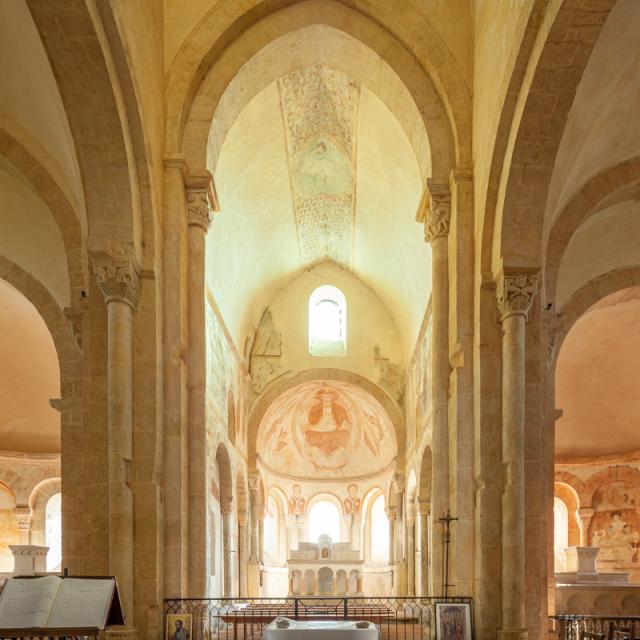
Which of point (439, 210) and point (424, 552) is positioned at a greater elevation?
point (439, 210)

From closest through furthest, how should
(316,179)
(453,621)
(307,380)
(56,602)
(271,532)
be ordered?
(56,602) < (453,621) < (316,179) < (307,380) < (271,532)

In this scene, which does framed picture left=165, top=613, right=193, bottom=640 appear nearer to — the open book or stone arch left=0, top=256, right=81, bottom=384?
the open book

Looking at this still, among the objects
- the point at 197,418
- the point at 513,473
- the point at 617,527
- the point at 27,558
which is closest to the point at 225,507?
the point at 27,558

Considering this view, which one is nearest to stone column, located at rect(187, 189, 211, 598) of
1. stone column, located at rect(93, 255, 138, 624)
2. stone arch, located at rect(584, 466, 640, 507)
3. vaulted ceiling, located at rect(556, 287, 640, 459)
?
stone column, located at rect(93, 255, 138, 624)

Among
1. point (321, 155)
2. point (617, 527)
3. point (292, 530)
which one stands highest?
point (321, 155)

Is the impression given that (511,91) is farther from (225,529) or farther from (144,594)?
(225,529)

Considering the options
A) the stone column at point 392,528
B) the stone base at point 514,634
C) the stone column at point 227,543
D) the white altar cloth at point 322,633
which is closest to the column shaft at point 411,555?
the stone column at point 392,528

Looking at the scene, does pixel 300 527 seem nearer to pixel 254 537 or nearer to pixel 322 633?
pixel 254 537

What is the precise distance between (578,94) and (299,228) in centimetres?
→ 1373

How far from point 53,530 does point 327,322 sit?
10230 mm

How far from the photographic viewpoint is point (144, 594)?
11.9 meters

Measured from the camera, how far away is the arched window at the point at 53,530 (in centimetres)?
2336

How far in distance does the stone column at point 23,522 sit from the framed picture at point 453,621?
13.7 m

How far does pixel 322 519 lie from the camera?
106 feet
